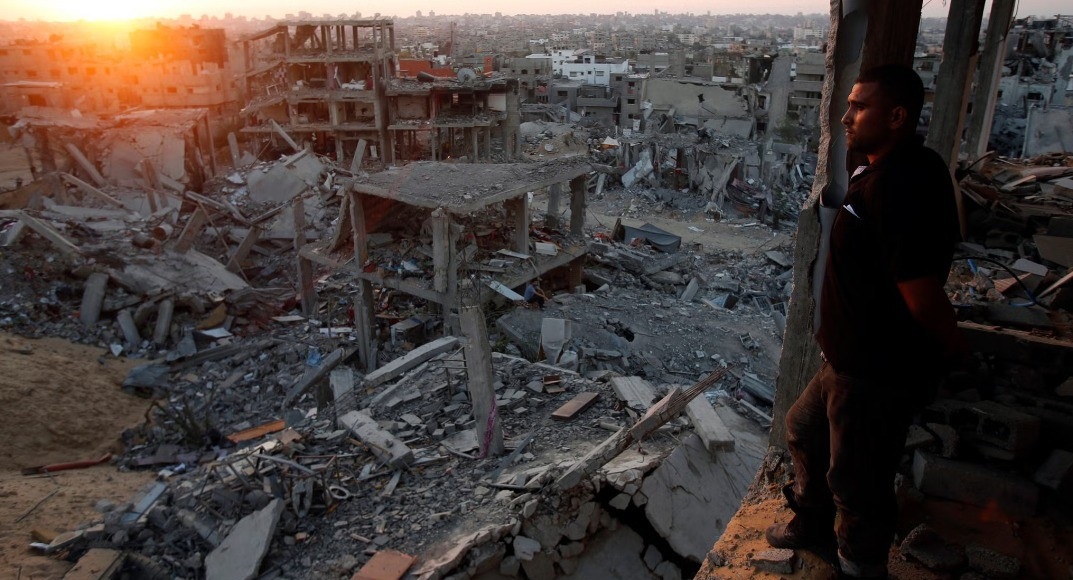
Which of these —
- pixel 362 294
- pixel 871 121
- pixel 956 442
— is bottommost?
pixel 362 294

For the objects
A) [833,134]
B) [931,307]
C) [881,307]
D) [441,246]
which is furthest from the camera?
[441,246]

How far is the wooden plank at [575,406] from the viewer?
6.61 m

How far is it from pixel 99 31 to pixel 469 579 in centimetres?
4780

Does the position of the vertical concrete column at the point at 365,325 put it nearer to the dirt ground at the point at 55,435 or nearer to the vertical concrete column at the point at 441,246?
the vertical concrete column at the point at 441,246

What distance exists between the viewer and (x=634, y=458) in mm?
5613

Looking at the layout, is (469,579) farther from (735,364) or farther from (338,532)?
(735,364)

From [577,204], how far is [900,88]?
12306 millimetres

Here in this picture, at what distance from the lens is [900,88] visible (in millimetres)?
2363

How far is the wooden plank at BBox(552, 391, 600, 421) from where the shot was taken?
6613 millimetres

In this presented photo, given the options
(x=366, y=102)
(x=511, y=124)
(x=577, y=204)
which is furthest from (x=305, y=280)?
(x=511, y=124)

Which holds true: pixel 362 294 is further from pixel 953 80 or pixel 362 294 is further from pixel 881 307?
pixel 881 307

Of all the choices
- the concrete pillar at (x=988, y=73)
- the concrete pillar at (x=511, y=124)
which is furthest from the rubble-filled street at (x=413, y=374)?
the concrete pillar at (x=511, y=124)

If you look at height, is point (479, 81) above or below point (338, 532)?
above

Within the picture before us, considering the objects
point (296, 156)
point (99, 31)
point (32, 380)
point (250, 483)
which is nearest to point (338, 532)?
point (250, 483)
